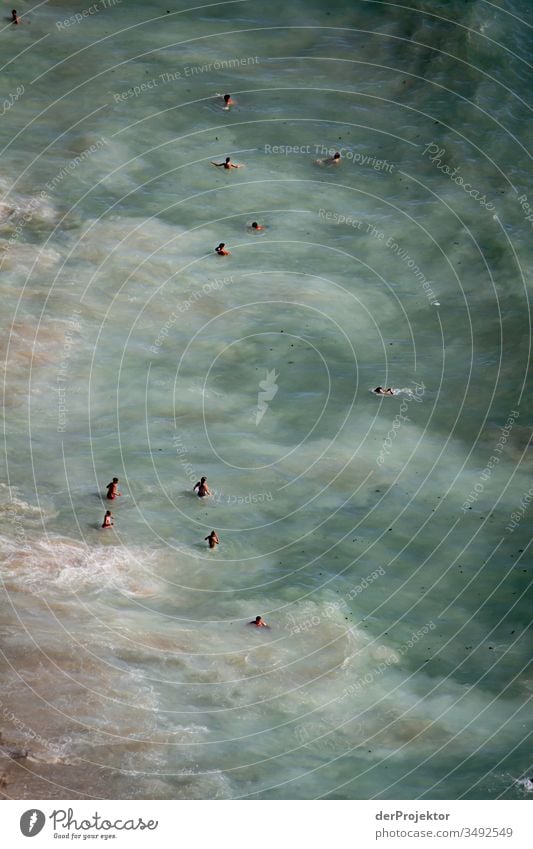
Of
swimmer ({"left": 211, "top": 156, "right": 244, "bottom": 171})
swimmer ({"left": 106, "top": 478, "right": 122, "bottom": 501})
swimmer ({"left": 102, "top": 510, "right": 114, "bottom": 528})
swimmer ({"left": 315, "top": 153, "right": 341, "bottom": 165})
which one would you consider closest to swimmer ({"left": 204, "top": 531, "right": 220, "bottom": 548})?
swimmer ({"left": 102, "top": 510, "right": 114, "bottom": 528})

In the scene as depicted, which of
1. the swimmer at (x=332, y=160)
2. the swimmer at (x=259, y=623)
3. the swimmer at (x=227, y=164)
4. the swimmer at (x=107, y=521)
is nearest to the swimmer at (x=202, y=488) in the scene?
the swimmer at (x=107, y=521)

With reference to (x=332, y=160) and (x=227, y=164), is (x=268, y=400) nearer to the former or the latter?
(x=227, y=164)

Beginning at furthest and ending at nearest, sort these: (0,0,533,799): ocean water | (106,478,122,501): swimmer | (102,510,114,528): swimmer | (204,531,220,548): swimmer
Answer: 1. (106,478,122,501): swimmer
2. (204,531,220,548): swimmer
3. (102,510,114,528): swimmer
4. (0,0,533,799): ocean water

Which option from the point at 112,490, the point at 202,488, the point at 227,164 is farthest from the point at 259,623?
the point at 227,164

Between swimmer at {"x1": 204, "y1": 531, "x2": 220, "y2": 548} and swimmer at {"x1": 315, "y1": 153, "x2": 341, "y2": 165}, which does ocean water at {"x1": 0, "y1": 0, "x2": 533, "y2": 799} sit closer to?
swimmer at {"x1": 315, "y1": 153, "x2": 341, "y2": 165}

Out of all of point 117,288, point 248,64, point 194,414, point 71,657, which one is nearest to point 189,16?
point 248,64
